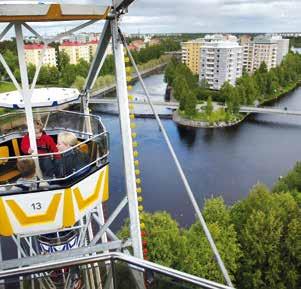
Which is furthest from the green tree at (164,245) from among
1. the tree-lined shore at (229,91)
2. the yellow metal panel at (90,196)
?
the tree-lined shore at (229,91)

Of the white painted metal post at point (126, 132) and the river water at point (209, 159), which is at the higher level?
the white painted metal post at point (126, 132)

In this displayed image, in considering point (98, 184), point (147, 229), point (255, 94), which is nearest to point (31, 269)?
point (98, 184)

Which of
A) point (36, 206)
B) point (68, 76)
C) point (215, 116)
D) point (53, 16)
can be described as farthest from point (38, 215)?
point (68, 76)

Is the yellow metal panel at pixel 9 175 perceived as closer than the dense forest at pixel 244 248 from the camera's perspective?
Yes

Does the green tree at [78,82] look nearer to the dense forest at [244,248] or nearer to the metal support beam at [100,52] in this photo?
the dense forest at [244,248]

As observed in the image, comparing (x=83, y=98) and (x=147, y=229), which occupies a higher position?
(x=83, y=98)

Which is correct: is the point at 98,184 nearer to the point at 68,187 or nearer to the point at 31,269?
the point at 68,187
